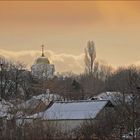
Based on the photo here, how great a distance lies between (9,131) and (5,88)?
132 ft

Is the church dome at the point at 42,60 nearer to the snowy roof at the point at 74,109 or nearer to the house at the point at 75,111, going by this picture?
the house at the point at 75,111

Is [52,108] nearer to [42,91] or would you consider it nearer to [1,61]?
[42,91]

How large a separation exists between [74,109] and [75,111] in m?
0.44

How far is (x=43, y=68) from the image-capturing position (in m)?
96.1

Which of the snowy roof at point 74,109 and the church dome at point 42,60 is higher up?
the church dome at point 42,60

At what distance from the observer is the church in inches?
3623

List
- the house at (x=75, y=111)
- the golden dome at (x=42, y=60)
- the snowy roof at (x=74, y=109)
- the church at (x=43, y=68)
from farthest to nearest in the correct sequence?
the golden dome at (x=42, y=60) < the church at (x=43, y=68) < the snowy roof at (x=74, y=109) < the house at (x=75, y=111)

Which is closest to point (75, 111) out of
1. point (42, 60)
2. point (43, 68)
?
point (43, 68)

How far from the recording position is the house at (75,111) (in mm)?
41125

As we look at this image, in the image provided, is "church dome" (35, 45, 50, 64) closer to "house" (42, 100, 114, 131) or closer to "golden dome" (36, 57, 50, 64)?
"golden dome" (36, 57, 50, 64)

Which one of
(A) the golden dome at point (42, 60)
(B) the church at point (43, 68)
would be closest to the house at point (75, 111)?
(B) the church at point (43, 68)

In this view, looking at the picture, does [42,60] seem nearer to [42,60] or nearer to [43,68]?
[42,60]

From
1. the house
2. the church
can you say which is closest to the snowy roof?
the house

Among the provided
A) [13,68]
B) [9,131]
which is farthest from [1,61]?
[9,131]
